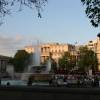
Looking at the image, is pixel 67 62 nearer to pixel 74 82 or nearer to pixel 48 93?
pixel 74 82

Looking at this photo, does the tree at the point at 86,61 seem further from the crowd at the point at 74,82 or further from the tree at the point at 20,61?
the crowd at the point at 74,82

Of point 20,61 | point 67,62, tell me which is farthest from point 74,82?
point 20,61

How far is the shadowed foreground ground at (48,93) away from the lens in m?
13.1

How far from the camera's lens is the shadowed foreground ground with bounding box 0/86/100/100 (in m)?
13.1

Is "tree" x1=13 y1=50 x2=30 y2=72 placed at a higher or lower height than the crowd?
higher

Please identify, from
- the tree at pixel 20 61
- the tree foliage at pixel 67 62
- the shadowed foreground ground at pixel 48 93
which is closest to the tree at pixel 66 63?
the tree foliage at pixel 67 62

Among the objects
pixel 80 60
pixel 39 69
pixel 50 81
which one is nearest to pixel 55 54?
pixel 80 60

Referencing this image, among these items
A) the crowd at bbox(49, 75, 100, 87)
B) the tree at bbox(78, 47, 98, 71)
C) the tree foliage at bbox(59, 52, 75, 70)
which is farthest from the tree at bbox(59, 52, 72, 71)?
the crowd at bbox(49, 75, 100, 87)

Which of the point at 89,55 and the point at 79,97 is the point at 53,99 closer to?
the point at 79,97

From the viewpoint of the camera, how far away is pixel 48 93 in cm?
1383

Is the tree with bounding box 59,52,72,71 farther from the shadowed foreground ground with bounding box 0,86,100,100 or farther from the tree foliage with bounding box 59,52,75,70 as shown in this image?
the shadowed foreground ground with bounding box 0,86,100,100

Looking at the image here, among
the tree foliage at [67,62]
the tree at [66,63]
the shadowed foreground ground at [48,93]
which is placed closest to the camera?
the shadowed foreground ground at [48,93]

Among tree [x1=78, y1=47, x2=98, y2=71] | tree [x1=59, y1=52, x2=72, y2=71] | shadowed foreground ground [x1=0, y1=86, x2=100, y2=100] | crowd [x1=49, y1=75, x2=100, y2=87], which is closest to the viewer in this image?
shadowed foreground ground [x1=0, y1=86, x2=100, y2=100]

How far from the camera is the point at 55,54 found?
196 meters
